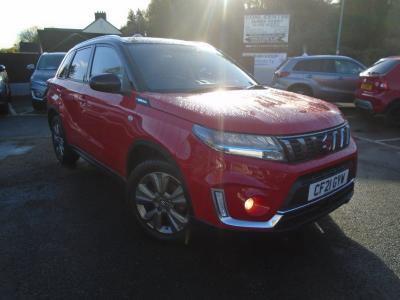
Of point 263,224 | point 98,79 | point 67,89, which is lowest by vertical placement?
point 263,224

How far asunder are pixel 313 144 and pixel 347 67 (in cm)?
908

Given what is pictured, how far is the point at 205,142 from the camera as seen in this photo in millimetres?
2521

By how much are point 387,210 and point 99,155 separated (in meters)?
3.21

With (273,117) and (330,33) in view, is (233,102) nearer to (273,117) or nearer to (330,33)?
(273,117)

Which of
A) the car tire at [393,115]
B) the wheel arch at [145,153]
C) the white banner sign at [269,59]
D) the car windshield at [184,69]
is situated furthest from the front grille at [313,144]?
the white banner sign at [269,59]

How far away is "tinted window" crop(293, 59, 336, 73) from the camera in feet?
34.8

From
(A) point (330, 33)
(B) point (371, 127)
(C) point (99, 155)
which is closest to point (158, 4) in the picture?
(A) point (330, 33)

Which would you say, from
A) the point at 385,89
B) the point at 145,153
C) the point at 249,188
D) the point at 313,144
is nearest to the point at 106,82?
the point at 145,153

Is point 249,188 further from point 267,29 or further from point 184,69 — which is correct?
point 267,29

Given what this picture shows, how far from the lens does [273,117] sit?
8.58 ft

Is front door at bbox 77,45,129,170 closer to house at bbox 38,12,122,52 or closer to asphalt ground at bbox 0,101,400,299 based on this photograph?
asphalt ground at bbox 0,101,400,299

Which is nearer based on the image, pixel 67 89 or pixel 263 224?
pixel 263 224

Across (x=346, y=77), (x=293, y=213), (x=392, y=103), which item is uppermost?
(x=346, y=77)

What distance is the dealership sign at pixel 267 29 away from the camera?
56.4ft
